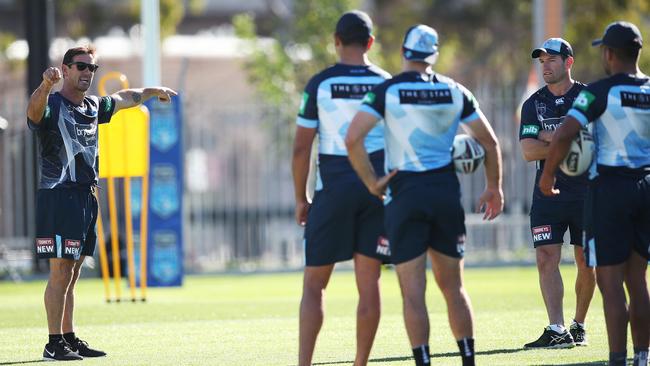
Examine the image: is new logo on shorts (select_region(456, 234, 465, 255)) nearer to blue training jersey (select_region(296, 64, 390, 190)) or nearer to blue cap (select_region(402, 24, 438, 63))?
blue training jersey (select_region(296, 64, 390, 190))

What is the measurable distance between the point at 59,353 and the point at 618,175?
432 centimetres

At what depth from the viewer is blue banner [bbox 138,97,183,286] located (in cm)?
1762

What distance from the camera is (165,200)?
58.4 feet

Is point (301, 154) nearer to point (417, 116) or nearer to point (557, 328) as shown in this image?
point (417, 116)

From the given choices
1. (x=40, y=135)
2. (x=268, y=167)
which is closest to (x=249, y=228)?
(x=268, y=167)

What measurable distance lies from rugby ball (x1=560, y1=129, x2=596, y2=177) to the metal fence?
592 inches

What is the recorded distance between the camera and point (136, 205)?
59.3 ft

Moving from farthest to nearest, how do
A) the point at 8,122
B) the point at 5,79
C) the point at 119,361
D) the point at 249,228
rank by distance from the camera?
the point at 5,79
the point at 249,228
the point at 8,122
the point at 119,361

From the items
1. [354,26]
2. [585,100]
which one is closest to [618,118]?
[585,100]

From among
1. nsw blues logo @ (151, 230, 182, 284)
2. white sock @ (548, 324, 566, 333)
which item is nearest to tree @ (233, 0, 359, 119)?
nsw blues logo @ (151, 230, 182, 284)

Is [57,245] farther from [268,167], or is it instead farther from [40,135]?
[268,167]

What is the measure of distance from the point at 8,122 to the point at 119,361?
1334cm

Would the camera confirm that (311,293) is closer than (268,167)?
Yes

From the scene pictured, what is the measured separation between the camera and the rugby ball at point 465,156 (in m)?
7.86
